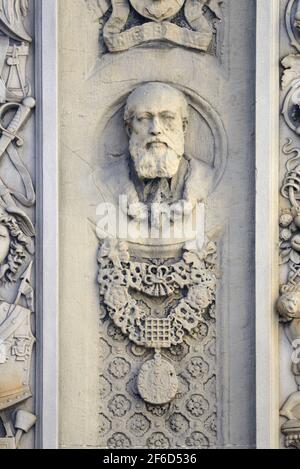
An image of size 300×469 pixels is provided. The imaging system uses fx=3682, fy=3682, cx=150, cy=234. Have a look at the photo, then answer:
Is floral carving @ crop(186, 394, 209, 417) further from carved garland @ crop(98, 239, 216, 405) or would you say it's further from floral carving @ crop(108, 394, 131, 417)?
floral carving @ crop(108, 394, 131, 417)

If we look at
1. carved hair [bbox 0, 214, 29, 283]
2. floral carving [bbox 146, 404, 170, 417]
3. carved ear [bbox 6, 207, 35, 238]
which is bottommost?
floral carving [bbox 146, 404, 170, 417]

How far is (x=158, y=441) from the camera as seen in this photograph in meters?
19.9

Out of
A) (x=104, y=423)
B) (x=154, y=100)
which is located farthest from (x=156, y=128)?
(x=104, y=423)

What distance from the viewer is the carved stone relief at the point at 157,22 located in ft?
65.7

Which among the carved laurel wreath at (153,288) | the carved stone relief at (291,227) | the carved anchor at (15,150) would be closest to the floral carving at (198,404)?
the carved laurel wreath at (153,288)

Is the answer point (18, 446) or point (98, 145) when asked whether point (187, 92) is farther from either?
point (18, 446)

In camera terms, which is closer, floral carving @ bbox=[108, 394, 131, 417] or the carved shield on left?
the carved shield on left

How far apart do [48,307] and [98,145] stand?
959 millimetres

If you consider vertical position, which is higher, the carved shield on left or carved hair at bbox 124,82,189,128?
carved hair at bbox 124,82,189,128

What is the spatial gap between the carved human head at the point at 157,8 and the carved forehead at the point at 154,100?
382mm

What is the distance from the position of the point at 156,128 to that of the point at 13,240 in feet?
3.23

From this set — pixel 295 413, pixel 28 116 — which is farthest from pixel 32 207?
pixel 295 413

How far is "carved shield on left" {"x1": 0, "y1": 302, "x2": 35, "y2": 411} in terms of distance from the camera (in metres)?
19.8

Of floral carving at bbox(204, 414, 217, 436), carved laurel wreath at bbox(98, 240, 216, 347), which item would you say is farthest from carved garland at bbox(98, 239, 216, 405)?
floral carving at bbox(204, 414, 217, 436)
